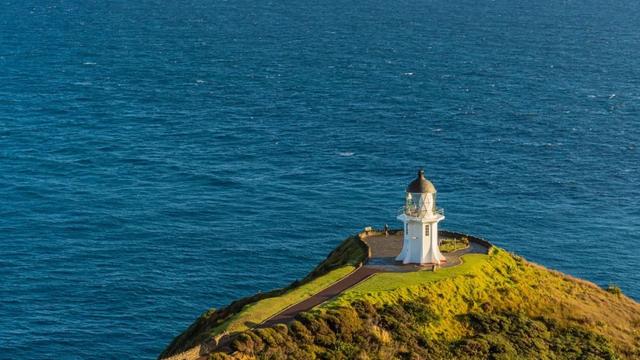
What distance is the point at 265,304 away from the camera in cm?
7606

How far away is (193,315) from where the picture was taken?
115625mm

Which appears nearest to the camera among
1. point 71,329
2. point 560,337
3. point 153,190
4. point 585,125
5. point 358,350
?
point 358,350

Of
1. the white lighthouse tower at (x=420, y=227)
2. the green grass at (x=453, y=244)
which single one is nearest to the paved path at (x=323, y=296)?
the white lighthouse tower at (x=420, y=227)

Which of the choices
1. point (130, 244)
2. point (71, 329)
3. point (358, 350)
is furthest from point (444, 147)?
point (358, 350)

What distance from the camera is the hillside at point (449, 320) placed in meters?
69.9

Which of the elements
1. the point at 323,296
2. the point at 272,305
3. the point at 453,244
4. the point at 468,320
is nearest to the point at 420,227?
the point at 453,244

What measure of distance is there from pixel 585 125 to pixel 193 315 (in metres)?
102

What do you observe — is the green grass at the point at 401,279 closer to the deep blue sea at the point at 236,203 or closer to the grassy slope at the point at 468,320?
the grassy slope at the point at 468,320

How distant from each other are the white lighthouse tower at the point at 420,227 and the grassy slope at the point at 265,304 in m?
4.08

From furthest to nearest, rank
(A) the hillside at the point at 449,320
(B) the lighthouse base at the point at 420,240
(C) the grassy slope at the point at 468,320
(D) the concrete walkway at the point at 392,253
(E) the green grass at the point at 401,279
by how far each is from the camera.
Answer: (B) the lighthouse base at the point at 420,240
(D) the concrete walkway at the point at 392,253
(E) the green grass at the point at 401,279
(C) the grassy slope at the point at 468,320
(A) the hillside at the point at 449,320

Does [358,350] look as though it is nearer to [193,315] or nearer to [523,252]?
[193,315]

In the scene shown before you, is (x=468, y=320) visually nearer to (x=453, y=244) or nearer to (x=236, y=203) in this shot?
(x=453, y=244)

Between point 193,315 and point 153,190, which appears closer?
point 193,315

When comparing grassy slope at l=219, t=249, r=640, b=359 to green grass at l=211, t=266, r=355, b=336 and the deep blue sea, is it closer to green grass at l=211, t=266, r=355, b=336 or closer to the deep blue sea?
green grass at l=211, t=266, r=355, b=336
